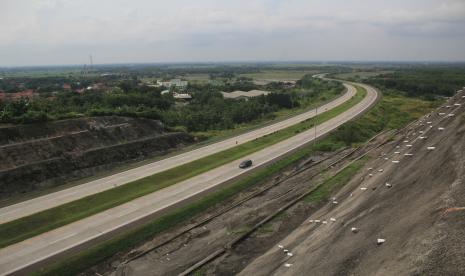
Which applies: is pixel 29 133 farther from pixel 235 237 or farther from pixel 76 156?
pixel 235 237

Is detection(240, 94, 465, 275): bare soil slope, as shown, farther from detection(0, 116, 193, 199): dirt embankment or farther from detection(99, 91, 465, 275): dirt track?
detection(0, 116, 193, 199): dirt embankment

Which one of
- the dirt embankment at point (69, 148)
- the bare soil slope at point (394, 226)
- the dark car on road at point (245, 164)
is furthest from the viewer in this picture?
the dark car on road at point (245, 164)

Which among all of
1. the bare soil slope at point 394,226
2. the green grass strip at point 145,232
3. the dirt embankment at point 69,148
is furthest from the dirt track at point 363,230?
the dirt embankment at point 69,148

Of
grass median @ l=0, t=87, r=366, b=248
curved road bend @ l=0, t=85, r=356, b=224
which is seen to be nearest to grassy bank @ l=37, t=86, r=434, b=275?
grass median @ l=0, t=87, r=366, b=248

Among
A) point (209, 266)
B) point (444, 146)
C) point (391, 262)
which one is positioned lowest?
point (209, 266)

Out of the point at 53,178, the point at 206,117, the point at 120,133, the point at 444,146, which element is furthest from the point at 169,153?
the point at 444,146

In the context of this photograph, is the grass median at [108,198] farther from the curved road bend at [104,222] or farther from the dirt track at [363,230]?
the dirt track at [363,230]
